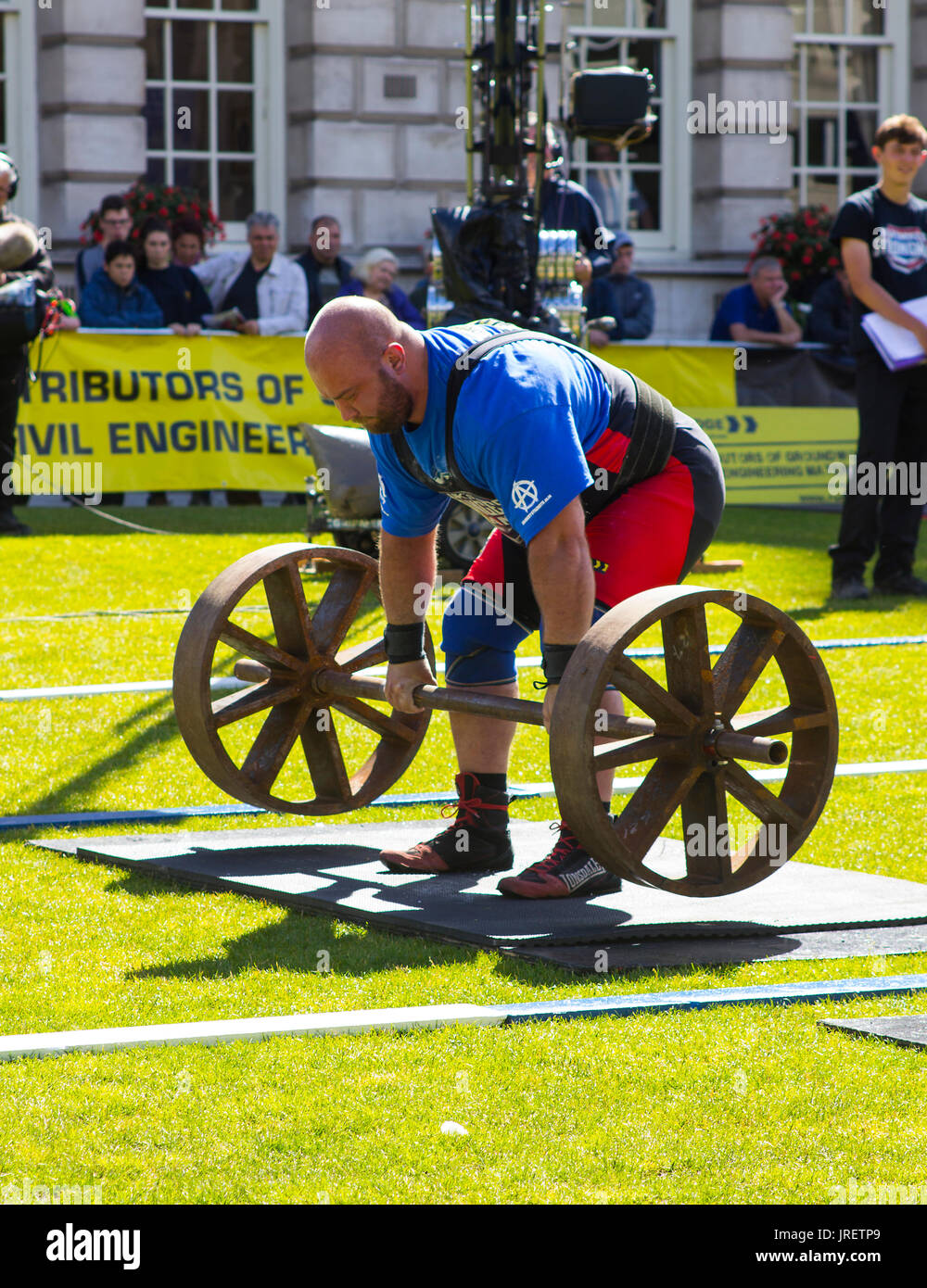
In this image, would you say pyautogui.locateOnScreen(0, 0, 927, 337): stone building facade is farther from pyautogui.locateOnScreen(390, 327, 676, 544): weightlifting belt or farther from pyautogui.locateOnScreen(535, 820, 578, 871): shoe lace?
pyautogui.locateOnScreen(535, 820, 578, 871): shoe lace

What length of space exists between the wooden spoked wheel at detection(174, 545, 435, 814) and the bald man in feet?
1.11

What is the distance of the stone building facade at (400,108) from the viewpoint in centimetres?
1708

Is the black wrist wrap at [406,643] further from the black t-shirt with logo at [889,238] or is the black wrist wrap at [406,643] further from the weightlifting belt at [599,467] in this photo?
the black t-shirt with logo at [889,238]

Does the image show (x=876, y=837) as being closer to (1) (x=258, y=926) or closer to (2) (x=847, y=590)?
(1) (x=258, y=926)

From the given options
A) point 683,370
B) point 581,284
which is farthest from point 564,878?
point 683,370

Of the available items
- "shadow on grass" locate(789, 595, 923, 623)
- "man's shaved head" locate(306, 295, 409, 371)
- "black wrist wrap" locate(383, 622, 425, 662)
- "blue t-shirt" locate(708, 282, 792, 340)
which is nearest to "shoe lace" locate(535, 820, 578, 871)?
"black wrist wrap" locate(383, 622, 425, 662)

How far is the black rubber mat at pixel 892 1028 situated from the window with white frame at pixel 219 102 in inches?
593

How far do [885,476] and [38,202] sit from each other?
33.6 ft

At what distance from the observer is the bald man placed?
433 cm

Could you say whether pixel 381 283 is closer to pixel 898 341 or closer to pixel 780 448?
pixel 780 448

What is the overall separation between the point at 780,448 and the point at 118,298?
210 inches

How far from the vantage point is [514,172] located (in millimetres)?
10586
